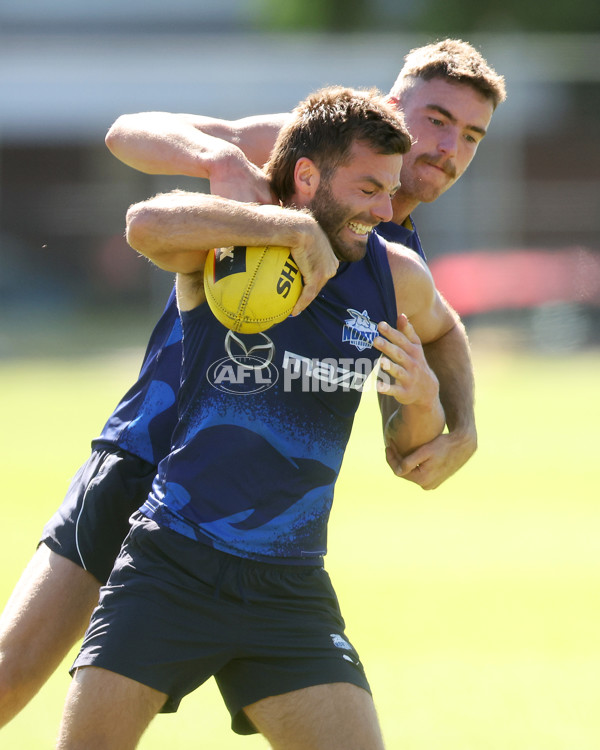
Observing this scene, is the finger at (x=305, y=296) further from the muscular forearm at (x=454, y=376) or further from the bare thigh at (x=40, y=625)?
the bare thigh at (x=40, y=625)

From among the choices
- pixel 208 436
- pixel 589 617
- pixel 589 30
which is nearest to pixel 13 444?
pixel 589 617

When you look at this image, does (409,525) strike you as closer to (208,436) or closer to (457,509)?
(457,509)

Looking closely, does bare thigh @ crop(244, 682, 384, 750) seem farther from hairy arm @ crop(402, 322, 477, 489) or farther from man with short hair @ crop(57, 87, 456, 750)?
hairy arm @ crop(402, 322, 477, 489)

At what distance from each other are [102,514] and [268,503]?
3.31 feet

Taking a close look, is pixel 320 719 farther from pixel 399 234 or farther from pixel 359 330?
pixel 399 234

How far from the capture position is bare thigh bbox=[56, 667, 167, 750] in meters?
3.47

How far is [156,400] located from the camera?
4.54 meters

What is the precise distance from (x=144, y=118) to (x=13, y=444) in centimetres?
1109

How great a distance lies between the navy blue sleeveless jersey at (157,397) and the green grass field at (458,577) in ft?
5.81

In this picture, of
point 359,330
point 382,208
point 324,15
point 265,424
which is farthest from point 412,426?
→ point 324,15

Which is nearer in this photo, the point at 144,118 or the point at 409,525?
the point at 144,118

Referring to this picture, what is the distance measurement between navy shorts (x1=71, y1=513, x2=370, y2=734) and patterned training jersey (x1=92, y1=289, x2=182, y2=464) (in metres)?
0.73

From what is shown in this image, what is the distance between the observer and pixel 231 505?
378 cm

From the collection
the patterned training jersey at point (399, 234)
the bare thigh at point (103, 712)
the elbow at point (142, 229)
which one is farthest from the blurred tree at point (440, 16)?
the bare thigh at point (103, 712)
